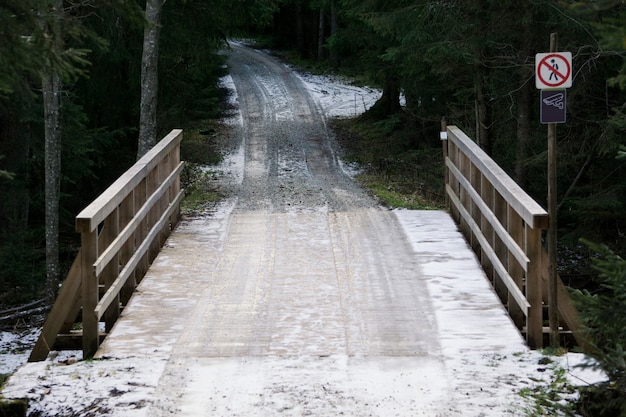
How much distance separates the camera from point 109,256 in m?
6.89

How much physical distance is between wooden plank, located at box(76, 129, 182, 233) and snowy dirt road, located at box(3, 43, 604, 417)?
0.94 metres

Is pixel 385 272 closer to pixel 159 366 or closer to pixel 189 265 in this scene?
pixel 189 265

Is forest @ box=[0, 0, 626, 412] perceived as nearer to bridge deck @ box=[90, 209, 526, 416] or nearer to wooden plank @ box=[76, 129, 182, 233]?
wooden plank @ box=[76, 129, 182, 233]

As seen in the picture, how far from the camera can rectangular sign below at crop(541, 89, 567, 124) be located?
23.2 feet

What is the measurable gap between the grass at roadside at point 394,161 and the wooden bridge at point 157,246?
4305 millimetres

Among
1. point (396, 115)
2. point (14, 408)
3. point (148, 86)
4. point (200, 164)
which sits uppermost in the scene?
point (148, 86)

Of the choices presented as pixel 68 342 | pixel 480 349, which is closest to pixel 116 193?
pixel 68 342

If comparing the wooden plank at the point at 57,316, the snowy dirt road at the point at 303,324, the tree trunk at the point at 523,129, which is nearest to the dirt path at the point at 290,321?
the snowy dirt road at the point at 303,324

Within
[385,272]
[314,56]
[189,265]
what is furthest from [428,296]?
[314,56]

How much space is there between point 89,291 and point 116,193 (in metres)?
1.16

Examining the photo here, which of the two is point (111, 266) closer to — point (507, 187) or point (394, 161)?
point (507, 187)

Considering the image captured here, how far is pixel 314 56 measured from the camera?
159ft

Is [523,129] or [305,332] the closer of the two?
[305,332]

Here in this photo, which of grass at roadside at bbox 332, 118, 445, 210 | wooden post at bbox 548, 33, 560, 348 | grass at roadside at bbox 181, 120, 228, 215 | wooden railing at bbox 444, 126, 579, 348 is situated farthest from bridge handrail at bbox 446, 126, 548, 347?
grass at roadside at bbox 181, 120, 228, 215
